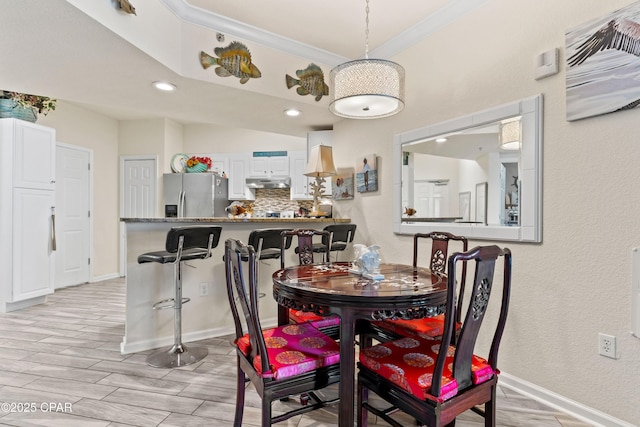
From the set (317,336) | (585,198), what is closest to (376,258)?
(317,336)

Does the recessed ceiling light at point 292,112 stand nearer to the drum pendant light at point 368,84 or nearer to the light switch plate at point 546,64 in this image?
the drum pendant light at point 368,84

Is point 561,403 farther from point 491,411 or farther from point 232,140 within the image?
point 232,140

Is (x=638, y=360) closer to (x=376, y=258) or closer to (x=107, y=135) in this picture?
(x=376, y=258)

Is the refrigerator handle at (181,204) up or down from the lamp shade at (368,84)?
down

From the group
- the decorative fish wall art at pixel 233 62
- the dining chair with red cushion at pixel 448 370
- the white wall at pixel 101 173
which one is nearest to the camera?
the dining chair with red cushion at pixel 448 370

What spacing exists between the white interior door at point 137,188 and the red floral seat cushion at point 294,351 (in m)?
4.89

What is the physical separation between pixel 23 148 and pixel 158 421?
12.9ft

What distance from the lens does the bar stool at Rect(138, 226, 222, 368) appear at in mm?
2461

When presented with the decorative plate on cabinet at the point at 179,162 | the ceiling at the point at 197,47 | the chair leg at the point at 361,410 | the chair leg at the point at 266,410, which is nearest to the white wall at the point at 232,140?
the decorative plate on cabinet at the point at 179,162

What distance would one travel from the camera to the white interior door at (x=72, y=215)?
4914 millimetres

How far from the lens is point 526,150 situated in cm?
214

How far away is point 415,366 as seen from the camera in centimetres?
137

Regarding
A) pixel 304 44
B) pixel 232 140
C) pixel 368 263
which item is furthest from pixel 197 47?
pixel 232 140

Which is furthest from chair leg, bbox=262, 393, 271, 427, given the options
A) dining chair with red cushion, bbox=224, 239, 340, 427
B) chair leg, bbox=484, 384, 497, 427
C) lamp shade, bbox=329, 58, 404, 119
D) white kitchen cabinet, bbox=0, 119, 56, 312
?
white kitchen cabinet, bbox=0, 119, 56, 312
